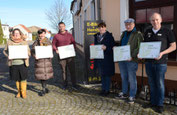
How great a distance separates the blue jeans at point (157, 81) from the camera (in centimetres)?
316

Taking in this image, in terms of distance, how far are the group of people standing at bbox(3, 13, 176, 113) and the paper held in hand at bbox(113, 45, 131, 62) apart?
9 cm

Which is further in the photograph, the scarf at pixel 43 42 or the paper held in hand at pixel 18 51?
the scarf at pixel 43 42

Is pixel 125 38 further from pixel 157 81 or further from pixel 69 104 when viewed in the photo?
pixel 69 104

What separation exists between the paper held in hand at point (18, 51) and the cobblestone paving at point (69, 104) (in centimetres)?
118

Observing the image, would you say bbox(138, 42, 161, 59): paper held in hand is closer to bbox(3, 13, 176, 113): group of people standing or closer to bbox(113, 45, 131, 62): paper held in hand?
bbox(3, 13, 176, 113): group of people standing

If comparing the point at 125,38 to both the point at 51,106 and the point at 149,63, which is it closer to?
the point at 149,63

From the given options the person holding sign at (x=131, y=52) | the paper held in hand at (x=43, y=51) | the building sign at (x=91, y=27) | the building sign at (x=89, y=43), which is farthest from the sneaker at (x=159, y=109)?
the paper held in hand at (x=43, y=51)

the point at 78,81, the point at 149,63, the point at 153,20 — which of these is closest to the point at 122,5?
the point at 153,20

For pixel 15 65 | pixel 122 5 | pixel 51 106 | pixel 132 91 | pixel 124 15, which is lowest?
pixel 51 106

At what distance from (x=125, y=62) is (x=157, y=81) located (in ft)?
2.78

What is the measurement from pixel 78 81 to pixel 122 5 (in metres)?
3.02

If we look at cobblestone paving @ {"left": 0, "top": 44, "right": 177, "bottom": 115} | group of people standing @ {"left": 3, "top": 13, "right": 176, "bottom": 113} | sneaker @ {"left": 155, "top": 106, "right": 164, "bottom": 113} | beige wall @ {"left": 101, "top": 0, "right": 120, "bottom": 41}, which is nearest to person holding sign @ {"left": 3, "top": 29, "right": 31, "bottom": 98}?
group of people standing @ {"left": 3, "top": 13, "right": 176, "bottom": 113}

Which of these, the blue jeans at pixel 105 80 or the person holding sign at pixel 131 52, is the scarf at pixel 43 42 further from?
the person holding sign at pixel 131 52

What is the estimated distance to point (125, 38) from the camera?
369 centimetres
